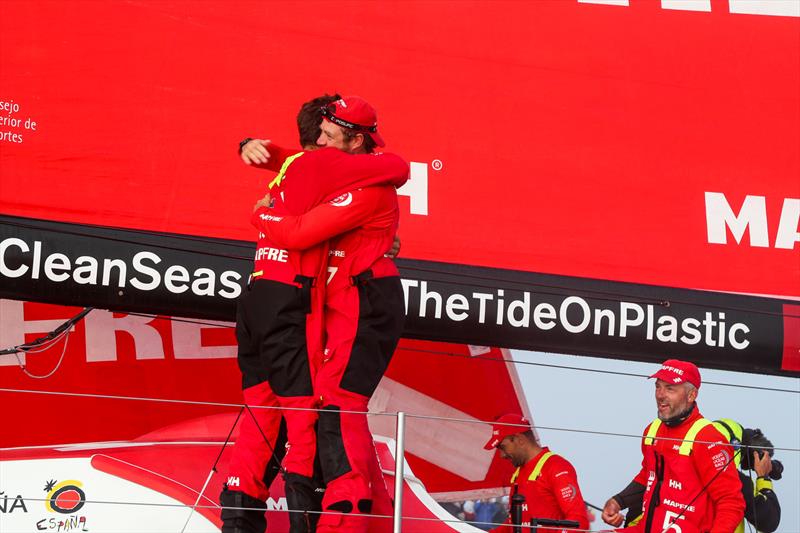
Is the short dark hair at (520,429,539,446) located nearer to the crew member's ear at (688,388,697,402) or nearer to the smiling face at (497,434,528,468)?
the smiling face at (497,434,528,468)

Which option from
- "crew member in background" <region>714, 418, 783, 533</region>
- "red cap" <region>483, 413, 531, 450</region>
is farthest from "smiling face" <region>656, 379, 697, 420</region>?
"red cap" <region>483, 413, 531, 450</region>

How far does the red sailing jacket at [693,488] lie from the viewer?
8.37 ft

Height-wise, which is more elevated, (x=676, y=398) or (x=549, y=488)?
(x=676, y=398)

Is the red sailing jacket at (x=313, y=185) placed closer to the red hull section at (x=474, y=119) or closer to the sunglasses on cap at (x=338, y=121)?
the sunglasses on cap at (x=338, y=121)

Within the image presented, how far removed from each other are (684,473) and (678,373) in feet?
0.93

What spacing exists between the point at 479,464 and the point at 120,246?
1327mm

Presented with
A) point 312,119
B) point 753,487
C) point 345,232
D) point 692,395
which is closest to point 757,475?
point 753,487

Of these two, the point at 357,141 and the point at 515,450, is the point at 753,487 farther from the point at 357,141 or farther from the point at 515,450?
the point at 357,141

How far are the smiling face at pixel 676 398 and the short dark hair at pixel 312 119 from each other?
1.12 metres

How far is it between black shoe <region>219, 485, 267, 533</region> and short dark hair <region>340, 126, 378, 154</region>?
2.21ft

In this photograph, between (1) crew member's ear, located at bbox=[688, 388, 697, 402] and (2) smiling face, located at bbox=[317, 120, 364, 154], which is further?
(1) crew member's ear, located at bbox=[688, 388, 697, 402]

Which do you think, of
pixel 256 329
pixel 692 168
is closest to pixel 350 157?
pixel 256 329

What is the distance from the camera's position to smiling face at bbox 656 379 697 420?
111 inches

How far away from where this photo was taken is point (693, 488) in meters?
2.62
